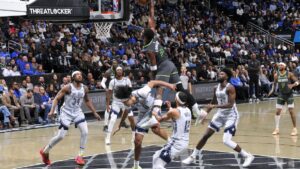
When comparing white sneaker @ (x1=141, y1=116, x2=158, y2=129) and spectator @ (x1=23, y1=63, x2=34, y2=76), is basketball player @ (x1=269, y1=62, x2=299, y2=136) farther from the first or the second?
spectator @ (x1=23, y1=63, x2=34, y2=76)

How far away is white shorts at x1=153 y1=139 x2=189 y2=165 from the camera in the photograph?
9.98 meters

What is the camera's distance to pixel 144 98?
36.3ft

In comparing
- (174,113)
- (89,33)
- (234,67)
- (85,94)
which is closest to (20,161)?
(85,94)

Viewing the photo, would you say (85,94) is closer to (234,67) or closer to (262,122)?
→ (262,122)

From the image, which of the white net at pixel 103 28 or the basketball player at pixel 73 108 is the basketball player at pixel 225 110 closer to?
the basketball player at pixel 73 108

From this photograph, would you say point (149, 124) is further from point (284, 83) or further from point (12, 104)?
point (12, 104)

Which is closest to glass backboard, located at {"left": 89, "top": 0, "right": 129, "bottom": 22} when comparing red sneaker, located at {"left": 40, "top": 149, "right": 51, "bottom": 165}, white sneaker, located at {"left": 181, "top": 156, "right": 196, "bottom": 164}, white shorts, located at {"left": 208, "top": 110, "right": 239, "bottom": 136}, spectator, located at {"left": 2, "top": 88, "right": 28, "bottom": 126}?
spectator, located at {"left": 2, "top": 88, "right": 28, "bottom": 126}

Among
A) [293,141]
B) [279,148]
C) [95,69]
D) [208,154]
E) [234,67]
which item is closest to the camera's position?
[208,154]

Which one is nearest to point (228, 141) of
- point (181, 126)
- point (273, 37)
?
point (181, 126)

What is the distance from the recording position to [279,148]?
1466 cm

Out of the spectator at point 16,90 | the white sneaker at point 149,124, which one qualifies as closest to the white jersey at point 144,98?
the white sneaker at point 149,124

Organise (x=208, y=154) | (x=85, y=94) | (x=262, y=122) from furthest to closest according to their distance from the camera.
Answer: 1. (x=262, y=122)
2. (x=208, y=154)
3. (x=85, y=94)

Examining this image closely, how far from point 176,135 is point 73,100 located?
3218 mm

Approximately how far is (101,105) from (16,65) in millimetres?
3278
